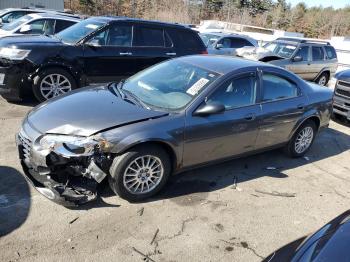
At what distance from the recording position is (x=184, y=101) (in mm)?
4520

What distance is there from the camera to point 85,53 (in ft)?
24.0

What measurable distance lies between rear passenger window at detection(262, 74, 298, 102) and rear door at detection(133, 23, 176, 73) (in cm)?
334

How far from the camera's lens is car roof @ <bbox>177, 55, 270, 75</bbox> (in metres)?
4.95

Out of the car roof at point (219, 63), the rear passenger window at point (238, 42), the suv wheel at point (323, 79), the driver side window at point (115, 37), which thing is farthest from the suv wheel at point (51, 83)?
the suv wheel at point (323, 79)

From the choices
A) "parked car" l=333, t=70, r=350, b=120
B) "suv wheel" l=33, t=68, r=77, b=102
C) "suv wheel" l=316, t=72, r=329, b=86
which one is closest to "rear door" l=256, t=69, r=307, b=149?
"parked car" l=333, t=70, r=350, b=120

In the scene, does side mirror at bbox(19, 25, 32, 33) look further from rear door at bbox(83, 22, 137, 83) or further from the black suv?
rear door at bbox(83, 22, 137, 83)

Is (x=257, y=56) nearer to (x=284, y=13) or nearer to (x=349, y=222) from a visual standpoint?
(x=349, y=222)

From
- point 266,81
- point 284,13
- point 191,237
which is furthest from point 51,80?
point 284,13

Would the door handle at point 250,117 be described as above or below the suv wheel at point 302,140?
above

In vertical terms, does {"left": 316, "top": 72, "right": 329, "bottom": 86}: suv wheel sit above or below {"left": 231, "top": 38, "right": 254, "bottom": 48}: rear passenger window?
below

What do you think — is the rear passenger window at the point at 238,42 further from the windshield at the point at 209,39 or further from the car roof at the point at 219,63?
the car roof at the point at 219,63

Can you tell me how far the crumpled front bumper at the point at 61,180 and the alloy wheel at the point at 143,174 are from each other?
0.31 metres

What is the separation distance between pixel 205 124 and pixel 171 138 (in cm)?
51

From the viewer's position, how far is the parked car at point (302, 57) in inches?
476
